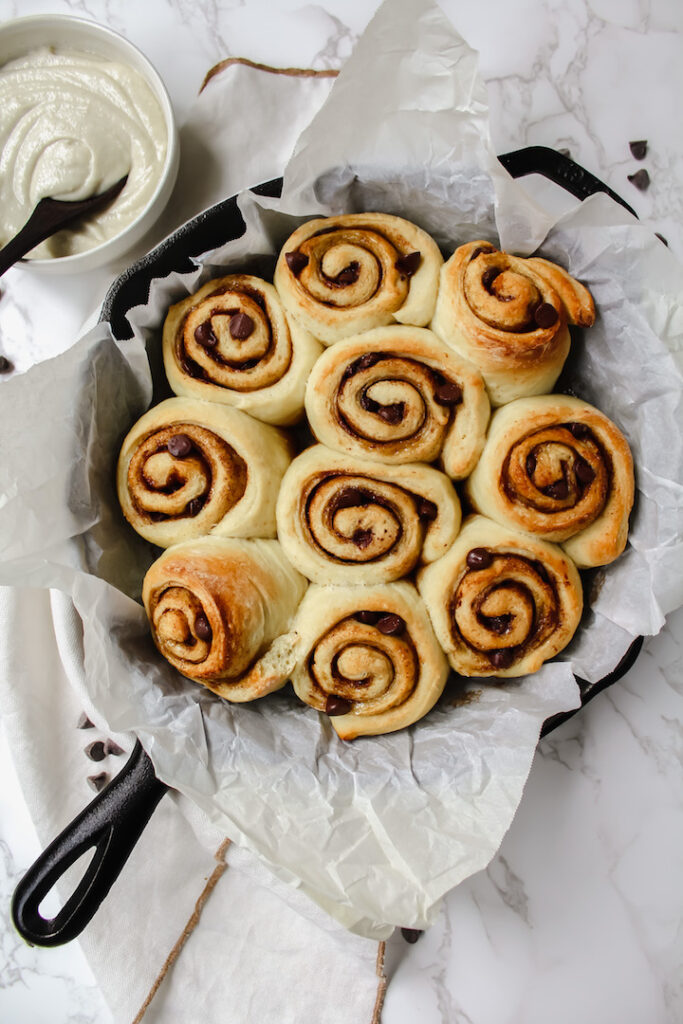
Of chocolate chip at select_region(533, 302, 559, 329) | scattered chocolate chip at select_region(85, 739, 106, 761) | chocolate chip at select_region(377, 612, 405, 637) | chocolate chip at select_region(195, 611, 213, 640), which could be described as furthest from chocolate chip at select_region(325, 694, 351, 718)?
chocolate chip at select_region(533, 302, 559, 329)

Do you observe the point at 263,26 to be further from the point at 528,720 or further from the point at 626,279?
the point at 528,720

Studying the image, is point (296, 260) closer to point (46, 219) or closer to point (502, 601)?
point (46, 219)

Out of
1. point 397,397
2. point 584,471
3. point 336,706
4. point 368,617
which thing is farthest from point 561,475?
point 336,706

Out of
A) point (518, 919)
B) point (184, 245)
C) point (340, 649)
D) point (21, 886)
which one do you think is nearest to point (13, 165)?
point (184, 245)

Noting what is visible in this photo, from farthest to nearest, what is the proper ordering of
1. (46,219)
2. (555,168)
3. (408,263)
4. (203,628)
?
1. (46,219)
2. (555,168)
3. (408,263)
4. (203,628)

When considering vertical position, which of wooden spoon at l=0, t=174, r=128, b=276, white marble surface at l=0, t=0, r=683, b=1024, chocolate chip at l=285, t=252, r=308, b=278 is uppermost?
wooden spoon at l=0, t=174, r=128, b=276

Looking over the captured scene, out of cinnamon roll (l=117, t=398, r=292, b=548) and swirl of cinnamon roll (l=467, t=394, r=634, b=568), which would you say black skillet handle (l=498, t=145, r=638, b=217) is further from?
cinnamon roll (l=117, t=398, r=292, b=548)

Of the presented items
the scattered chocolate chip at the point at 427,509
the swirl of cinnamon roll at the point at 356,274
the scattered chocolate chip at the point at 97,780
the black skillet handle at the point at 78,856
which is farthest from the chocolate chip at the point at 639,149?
the scattered chocolate chip at the point at 97,780
